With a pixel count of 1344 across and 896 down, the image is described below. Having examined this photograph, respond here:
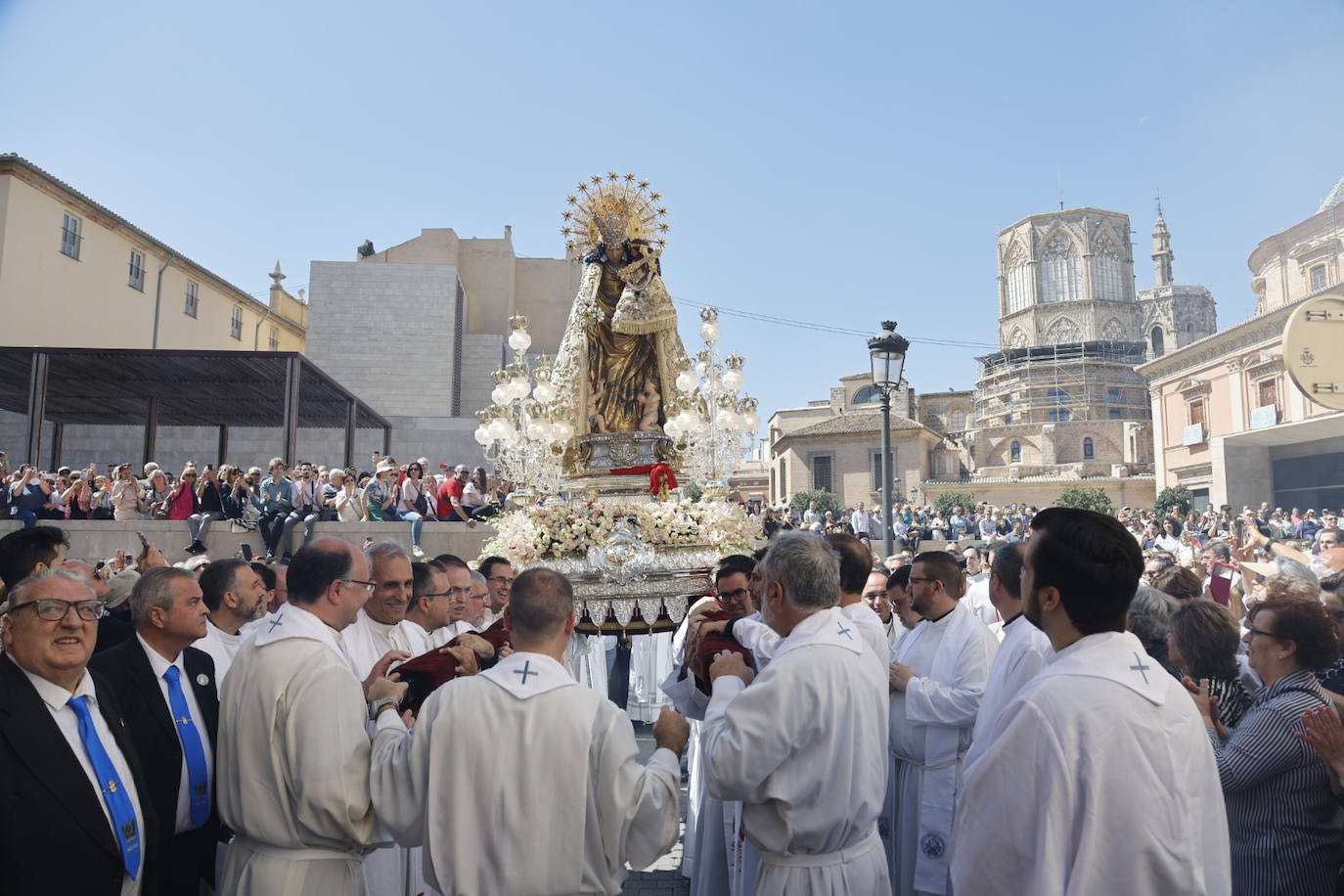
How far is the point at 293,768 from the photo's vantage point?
9.89 ft

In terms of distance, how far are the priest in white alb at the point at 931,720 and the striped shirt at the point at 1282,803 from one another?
1181 millimetres

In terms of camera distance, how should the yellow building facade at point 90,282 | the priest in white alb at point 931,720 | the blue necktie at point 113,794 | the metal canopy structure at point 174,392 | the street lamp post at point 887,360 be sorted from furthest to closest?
the yellow building facade at point 90,282, the metal canopy structure at point 174,392, the street lamp post at point 887,360, the priest in white alb at point 931,720, the blue necktie at point 113,794

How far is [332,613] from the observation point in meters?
3.38

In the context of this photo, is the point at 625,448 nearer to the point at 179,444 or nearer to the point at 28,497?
the point at 28,497

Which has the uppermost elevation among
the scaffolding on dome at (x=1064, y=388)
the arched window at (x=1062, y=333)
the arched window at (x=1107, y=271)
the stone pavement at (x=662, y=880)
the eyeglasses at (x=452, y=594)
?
the arched window at (x=1107, y=271)

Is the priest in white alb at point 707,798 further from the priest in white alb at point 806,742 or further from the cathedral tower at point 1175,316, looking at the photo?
the cathedral tower at point 1175,316

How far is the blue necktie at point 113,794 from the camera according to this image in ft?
9.92

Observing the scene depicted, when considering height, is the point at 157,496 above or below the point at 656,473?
below

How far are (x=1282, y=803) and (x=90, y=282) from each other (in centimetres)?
3106

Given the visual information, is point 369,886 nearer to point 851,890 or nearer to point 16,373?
point 851,890

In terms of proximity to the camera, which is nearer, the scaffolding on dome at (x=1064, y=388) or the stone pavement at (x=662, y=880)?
the stone pavement at (x=662, y=880)

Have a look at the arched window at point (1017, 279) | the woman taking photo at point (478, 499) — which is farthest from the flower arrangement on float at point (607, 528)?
the arched window at point (1017, 279)

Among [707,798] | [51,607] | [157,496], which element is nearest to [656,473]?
[707,798]

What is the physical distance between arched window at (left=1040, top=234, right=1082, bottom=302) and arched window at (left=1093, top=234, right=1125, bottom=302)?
1432mm
